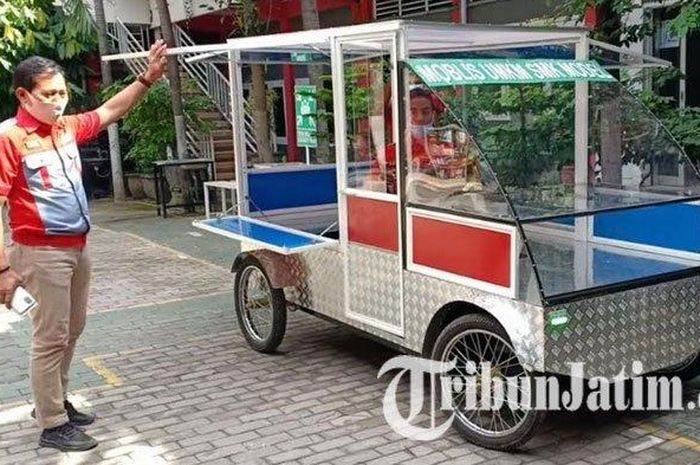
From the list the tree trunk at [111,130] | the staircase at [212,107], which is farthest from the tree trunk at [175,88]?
the tree trunk at [111,130]

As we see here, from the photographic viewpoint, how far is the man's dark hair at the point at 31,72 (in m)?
3.91

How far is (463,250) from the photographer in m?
3.99

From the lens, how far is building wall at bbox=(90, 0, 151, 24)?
61.2ft

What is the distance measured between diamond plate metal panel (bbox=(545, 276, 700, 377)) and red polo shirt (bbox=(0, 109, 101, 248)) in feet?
8.08

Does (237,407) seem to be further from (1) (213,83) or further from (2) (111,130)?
(1) (213,83)

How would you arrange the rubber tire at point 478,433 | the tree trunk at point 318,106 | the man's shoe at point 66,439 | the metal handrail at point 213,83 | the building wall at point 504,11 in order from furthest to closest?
the metal handrail at point 213,83 → the building wall at point 504,11 → the tree trunk at point 318,106 → the man's shoe at point 66,439 → the rubber tire at point 478,433

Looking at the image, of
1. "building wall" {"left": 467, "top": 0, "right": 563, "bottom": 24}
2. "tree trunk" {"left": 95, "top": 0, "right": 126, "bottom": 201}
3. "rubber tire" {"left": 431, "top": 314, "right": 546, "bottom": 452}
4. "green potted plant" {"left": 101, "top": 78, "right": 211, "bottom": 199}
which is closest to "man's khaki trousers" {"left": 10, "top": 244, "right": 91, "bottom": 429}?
"rubber tire" {"left": 431, "top": 314, "right": 546, "bottom": 452}

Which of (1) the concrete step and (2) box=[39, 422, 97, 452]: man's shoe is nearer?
(2) box=[39, 422, 97, 452]: man's shoe

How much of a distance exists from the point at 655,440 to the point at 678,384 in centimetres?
70

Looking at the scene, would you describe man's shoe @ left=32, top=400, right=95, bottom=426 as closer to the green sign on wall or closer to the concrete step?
the green sign on wall

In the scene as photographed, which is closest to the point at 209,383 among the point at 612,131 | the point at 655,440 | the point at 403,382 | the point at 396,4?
the point at 403,382

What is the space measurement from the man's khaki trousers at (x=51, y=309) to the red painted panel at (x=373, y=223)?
1.59 m

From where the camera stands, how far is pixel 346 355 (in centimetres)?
559

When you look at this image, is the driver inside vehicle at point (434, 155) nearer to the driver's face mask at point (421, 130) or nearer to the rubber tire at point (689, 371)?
the driver's face mask at point (421, 130)
